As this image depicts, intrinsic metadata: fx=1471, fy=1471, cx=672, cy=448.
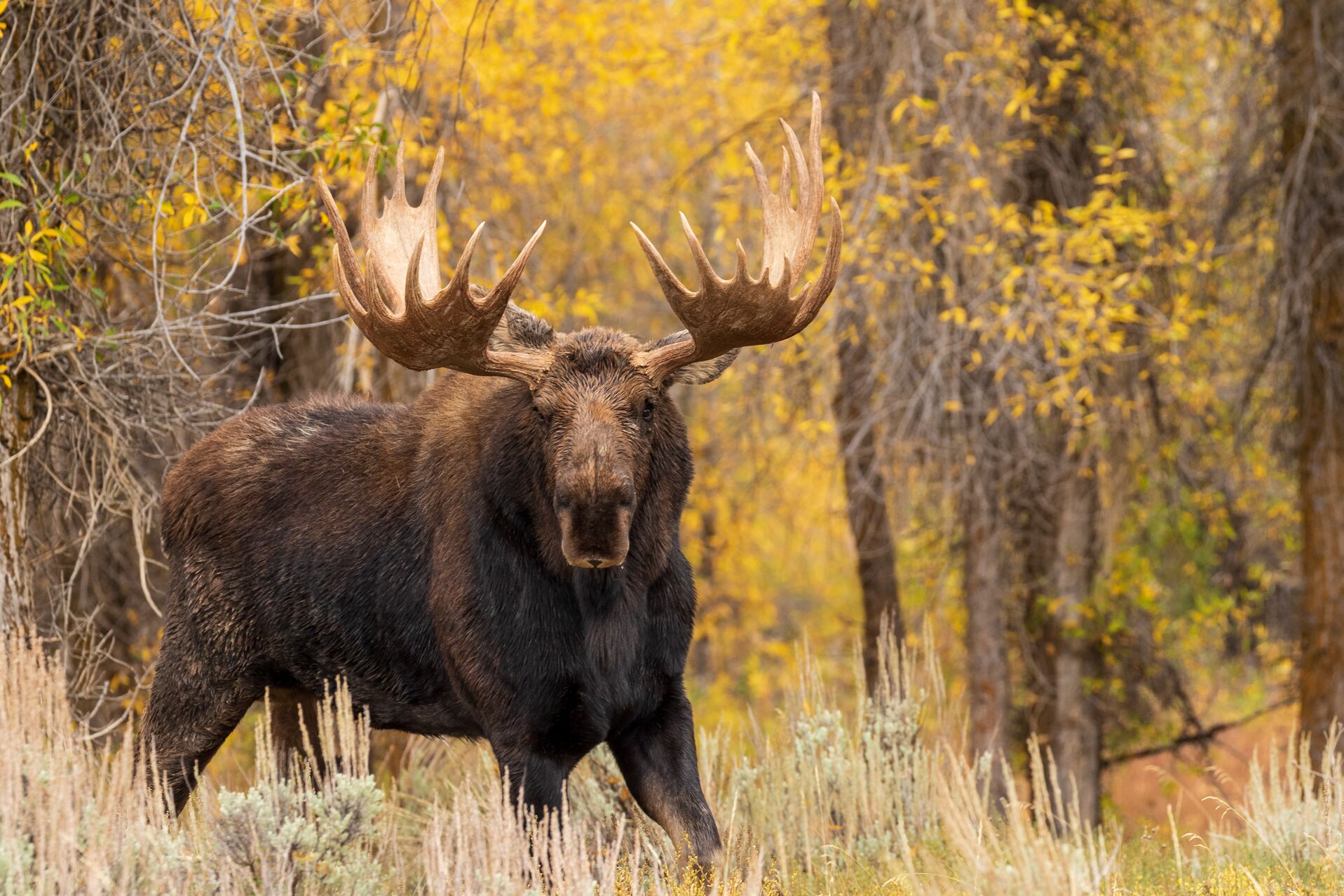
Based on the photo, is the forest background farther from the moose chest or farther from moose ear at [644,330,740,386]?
the moose chest

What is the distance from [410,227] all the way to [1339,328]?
716cm

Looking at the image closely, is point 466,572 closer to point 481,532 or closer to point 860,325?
point 481,532

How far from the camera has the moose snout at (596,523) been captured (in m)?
4.60

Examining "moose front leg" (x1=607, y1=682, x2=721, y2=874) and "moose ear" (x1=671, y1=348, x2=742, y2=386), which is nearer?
"moose front leg" (x1=607, y1=682, x2=721, y2=874)

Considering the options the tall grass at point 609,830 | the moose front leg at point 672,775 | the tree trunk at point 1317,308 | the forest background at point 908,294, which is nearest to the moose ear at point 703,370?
the moose front leg at point 672,775

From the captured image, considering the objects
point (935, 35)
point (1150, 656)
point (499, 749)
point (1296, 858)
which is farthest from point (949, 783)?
point (1150, 656)

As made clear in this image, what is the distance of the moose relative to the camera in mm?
4906

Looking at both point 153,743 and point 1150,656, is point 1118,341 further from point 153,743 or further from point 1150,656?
point 153,743

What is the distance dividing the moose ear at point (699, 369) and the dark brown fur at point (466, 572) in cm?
1

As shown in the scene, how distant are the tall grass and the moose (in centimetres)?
29

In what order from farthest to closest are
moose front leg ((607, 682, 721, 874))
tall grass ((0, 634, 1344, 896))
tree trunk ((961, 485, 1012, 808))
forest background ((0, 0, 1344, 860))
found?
1. tree trunk ((961, 485, 1012, 808))
2. forest background ((0, 0, 1344, 860))
3. moose front leg ((607, 682, 721, 874))
4. tall grass ((0, 634, 1344, 896))

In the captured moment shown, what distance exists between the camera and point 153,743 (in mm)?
5492

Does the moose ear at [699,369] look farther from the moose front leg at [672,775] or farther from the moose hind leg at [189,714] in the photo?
the moose hind leg at [189,714]

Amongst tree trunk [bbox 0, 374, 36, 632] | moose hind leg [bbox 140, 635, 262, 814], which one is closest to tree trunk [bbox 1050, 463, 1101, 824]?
moose hind leg [bbox 140, 635, 262, 814]
